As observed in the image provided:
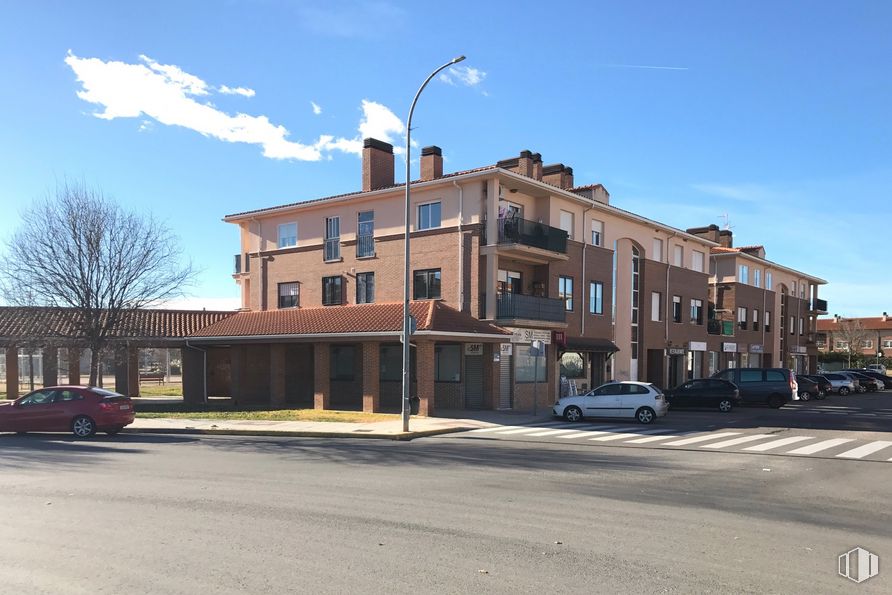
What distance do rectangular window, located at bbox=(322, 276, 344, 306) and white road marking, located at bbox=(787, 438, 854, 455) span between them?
20.4 metres

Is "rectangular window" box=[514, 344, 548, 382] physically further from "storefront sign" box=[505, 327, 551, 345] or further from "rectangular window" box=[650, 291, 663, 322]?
"rectangular window" box=[650, 291, 663, 322]

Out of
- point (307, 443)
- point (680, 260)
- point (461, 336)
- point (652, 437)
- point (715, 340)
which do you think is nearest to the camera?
point (307, 443)

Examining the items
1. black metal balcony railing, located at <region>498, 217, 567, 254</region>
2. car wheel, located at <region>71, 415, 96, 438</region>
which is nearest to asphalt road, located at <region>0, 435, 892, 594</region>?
car wheel, located at <region>71, 415, 96, 438</region>

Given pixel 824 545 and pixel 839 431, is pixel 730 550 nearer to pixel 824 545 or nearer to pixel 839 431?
pixel 824 545

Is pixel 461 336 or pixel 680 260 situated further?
pixel 680 260

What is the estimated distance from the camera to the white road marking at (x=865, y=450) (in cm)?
1453

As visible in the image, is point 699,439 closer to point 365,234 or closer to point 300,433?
point 300,433

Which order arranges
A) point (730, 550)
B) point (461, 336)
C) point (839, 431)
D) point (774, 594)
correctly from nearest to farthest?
point (774, 594), point (730, 550), point (839, 431), point (461, 336)

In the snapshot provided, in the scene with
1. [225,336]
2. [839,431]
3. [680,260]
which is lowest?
[839,431]

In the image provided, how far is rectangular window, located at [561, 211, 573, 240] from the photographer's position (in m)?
30.7

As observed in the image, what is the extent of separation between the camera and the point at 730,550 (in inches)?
268

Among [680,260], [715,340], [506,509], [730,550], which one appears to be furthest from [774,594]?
[715,340]

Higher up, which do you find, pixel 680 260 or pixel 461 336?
pixel 680 260

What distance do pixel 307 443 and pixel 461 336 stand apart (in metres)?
8.33
